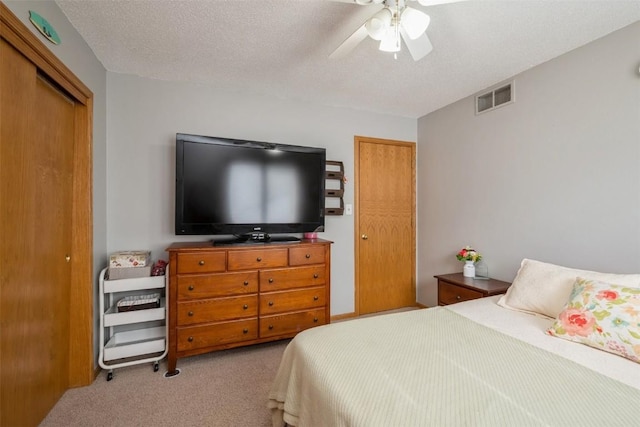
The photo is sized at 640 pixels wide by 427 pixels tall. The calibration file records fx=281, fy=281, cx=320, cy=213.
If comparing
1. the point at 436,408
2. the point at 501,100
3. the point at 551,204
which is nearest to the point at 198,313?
the point at 436,408

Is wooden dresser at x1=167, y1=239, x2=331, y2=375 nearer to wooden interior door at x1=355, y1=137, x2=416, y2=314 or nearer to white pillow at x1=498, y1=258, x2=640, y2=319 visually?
wooden interior door at x1=355, y1=137, x2=416, y2=314

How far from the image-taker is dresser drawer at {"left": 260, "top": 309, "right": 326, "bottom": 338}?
7.93 feet

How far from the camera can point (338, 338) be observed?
144 centimetres

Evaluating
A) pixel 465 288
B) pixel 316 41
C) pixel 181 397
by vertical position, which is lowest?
pixel 181 397

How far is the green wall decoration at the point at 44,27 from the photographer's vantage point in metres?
1.42

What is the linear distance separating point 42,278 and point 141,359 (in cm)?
97

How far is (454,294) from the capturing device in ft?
8.67

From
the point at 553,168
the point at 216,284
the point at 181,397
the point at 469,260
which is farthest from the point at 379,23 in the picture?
the point at 181,397

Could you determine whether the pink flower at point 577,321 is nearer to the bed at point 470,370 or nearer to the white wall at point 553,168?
the bed at point 470,370

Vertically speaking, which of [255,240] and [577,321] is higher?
[255,240]

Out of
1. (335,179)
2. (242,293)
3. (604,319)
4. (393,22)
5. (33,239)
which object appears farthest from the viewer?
(335,179)

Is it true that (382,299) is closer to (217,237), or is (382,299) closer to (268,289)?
(268,289)

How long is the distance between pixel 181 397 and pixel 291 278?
3.71 feet

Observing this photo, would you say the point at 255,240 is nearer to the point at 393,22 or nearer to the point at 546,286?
the point at 393,22
